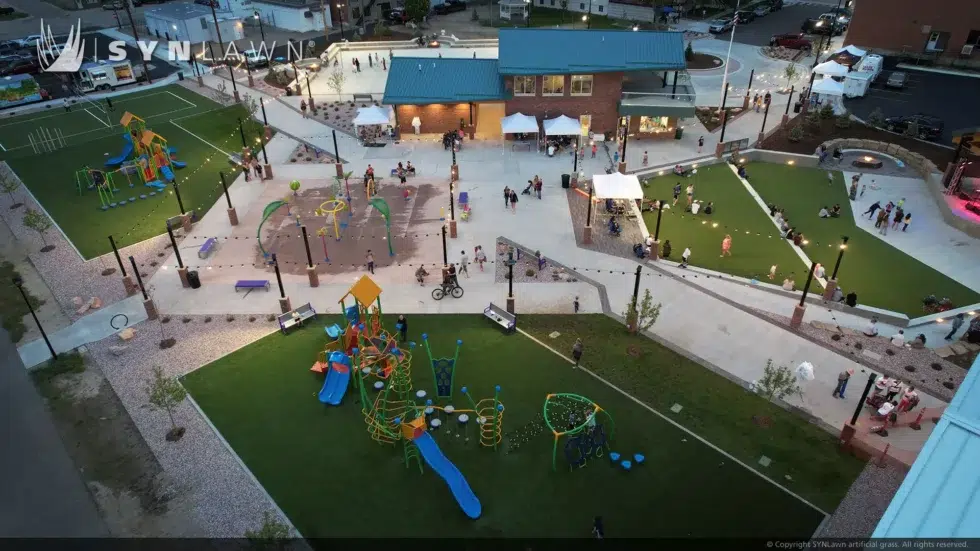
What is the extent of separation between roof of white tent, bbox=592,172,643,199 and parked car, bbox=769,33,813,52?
40161mm

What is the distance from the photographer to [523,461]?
66.3ft

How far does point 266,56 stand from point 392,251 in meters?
42.1

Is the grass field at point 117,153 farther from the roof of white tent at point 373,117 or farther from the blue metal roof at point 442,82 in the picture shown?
the blue metal roof at point 442,82

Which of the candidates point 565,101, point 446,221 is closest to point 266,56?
point 565,101

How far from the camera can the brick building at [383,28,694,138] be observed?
42656 millimetres

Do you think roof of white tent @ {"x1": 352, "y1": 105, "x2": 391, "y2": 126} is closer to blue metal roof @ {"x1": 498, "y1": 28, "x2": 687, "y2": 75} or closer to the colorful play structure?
blue metal roof @ {"x1": 498, "y1": 28, "x2": 687, "y2": 75}

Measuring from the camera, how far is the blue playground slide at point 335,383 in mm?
22453

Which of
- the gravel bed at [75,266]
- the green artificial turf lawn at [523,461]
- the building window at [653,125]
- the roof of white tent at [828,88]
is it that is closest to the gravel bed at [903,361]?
the green artificial turf lawn at [523,461]

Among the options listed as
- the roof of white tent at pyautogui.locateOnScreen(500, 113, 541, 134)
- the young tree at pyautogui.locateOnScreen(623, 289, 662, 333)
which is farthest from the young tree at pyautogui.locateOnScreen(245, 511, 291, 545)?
the roof of white tent at pyautogui.locateOnScreen(500, 113, 541, 134)

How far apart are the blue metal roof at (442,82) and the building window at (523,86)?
93 cm

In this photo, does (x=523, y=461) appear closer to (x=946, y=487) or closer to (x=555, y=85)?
(x=946, y=487)

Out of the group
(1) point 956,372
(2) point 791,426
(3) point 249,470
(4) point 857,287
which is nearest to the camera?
(3) point 249,470

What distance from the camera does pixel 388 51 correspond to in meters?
65.3

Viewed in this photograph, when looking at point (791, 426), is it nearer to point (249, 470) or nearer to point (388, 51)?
point (249, 470)
